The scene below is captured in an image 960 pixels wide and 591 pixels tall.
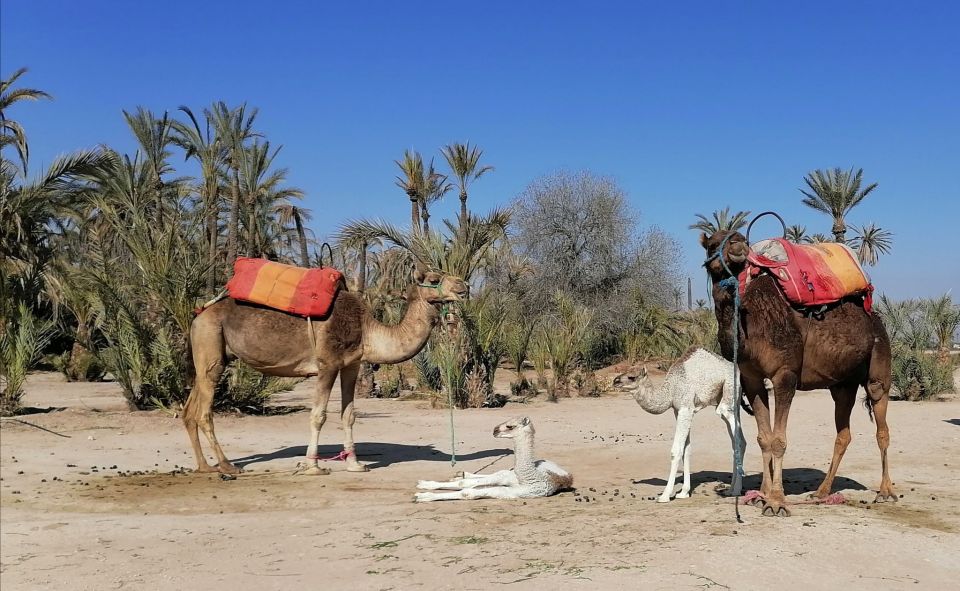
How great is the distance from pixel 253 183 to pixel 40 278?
15.3m

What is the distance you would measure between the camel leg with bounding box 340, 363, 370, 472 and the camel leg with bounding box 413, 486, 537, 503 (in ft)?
6.93

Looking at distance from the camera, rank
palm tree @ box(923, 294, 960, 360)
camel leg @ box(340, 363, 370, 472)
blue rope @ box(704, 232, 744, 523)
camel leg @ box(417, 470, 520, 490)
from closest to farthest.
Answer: blue rope @ box(704, 232, 744, 523) < camel leg @ box(417, 470, 520, 490) < camel leg @ box(340, 363, 370, 472) < palm tree @ box(923, 294, 960, 360)

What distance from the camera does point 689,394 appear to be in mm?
8039

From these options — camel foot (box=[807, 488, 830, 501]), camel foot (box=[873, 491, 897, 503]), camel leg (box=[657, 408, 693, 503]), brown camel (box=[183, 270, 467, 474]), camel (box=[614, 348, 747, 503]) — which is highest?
brown camel (box=[183, 270, 467, 474])

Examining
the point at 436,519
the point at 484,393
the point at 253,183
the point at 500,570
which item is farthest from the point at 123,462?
the point at 253,183

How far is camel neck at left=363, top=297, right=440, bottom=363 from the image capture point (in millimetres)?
10039

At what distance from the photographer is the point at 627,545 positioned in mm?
6066

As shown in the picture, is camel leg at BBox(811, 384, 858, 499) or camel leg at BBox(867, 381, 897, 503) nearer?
camel leg at BBox(867, 381, 897, 503)

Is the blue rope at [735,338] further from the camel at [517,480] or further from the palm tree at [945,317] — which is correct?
the palm tree at [945,317]

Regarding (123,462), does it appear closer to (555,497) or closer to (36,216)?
(555,497)

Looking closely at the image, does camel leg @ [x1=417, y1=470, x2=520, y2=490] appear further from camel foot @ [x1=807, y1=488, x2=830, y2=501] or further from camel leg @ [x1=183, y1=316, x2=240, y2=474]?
camel leg @ [x1=183, y1=316, x2=240, y2=474]

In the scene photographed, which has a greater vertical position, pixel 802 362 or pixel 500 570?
pixel 802 362

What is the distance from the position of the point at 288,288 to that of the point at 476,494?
3.50 meters

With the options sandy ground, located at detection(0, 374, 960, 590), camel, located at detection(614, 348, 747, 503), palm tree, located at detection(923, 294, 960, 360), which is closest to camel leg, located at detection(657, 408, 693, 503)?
camel, located at detection(614, 348, 747, 503)
